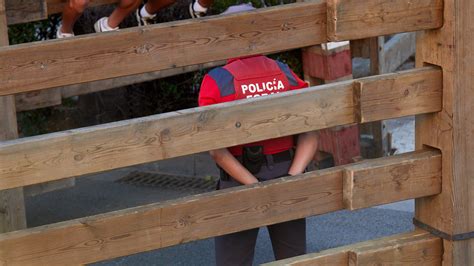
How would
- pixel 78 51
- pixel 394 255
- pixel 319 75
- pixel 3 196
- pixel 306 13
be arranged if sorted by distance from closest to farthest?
pixel 78 51
pixel 306 13
pixel 394 255
pixel 3 196
pixel 319 75

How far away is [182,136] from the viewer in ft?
12.1

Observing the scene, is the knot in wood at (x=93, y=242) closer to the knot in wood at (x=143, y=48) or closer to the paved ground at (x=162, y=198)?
the knot in wood at (x=143, y=48)

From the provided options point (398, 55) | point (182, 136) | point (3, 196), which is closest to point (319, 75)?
point (398, 55)

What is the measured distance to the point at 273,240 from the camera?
4723 mm

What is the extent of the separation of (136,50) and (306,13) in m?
0.67

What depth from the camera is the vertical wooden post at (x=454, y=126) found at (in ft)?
13.1

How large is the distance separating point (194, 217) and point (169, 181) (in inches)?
150

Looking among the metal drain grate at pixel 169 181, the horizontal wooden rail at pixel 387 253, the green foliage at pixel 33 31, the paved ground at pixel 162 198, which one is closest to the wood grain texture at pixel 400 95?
the horizontal wooden rail at pixel 387 253

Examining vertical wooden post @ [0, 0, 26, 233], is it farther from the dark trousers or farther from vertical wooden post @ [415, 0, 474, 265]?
vertical wooden post @ [415, 0, 474, 265]

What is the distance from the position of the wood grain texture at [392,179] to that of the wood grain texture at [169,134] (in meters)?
0.22

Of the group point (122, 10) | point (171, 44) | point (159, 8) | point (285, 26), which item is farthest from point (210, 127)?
point (159, 8)

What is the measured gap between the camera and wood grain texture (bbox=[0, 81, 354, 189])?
3.46 metres

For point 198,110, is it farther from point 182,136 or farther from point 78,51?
point 78,51

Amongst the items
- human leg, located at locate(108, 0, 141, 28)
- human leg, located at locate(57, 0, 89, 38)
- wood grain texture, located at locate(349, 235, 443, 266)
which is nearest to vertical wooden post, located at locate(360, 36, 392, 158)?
human leg, located at locate(108, 0, 141, 28)
